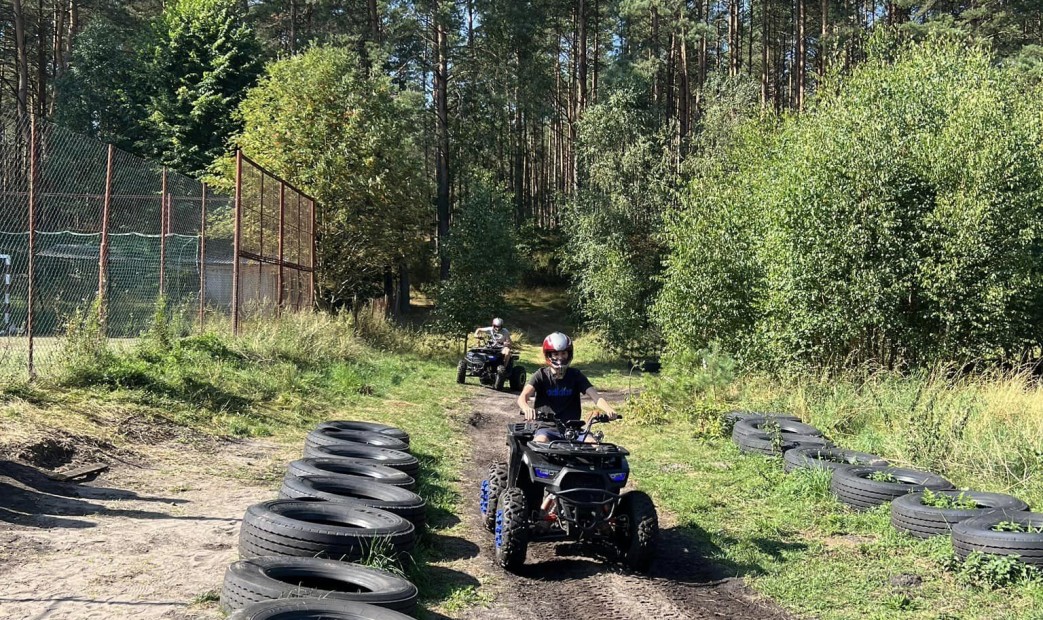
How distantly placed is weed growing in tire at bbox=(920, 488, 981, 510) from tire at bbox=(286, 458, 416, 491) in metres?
4.11

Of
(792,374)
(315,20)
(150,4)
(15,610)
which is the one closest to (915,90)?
(792,374)

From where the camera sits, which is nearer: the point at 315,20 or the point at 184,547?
the point at 184,547

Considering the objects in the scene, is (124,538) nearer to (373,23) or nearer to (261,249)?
(261,249)

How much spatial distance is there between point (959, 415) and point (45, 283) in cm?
1195

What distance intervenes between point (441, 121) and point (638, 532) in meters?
30.4

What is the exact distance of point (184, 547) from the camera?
18.1 ft

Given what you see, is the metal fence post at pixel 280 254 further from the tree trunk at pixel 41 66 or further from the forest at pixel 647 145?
the tree trunk at pixel 41 66

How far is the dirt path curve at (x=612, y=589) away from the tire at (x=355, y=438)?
207cm

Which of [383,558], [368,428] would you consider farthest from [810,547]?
[368,428]

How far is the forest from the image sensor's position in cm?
1510

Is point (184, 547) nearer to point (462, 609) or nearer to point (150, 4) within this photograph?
point (462, 609)

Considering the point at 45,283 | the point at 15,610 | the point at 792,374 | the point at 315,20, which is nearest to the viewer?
the point at 15,610

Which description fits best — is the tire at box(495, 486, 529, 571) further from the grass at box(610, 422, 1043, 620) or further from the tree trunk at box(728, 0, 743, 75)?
the tree trunk at box(728, 0, 743, 75)

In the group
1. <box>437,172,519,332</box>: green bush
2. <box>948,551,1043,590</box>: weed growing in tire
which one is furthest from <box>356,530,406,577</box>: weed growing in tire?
<box>437,172,519,332</box>: green bush
